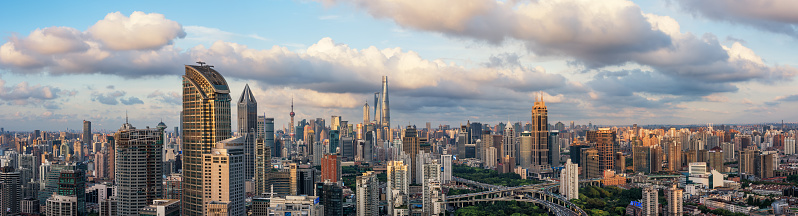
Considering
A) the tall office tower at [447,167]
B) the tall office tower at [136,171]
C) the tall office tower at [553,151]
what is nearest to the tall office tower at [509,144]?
the tall office tower at [553,151]

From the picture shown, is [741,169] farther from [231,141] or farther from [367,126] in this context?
[367,126]

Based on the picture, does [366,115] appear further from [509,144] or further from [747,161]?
[747,161]

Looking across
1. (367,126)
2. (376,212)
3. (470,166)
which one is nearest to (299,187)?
(376,212)

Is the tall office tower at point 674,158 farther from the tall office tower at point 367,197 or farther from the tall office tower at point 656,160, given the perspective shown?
the tall office tower at point 367,197

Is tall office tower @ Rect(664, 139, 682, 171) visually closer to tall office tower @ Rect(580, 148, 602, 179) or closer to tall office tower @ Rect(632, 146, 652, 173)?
tall office tower @ Rect(632, 146, 652, 173)

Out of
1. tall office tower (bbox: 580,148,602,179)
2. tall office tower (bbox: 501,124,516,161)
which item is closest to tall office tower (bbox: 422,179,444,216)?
tall office tower (bbox: 580,148,602,179)
